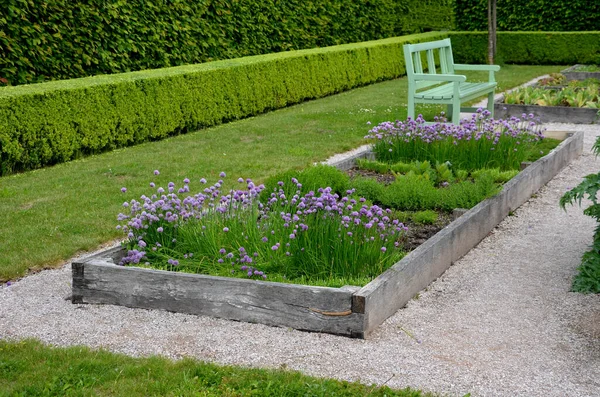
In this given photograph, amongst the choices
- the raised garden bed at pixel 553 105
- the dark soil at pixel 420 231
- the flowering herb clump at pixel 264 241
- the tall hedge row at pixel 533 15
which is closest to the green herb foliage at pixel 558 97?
the raised garden bed at pixel 553 105

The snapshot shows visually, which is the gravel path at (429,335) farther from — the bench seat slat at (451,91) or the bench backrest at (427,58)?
the bench backrest at (427,58)

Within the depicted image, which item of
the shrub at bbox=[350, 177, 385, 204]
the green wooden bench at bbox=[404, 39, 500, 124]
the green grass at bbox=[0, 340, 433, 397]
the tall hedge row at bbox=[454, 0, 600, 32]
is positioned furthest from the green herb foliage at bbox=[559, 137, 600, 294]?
the tall hedge row at bbox=[454, 0, 600, 32]

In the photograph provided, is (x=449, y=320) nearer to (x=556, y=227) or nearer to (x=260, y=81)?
(x=556, y=227)

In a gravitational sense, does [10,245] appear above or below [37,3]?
below

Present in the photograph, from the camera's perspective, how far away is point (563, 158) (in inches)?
361

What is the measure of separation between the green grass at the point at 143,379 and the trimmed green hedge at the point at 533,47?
19420mm

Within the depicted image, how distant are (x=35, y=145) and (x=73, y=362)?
556cm

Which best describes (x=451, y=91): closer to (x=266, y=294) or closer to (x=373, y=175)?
(x=373, y=175)

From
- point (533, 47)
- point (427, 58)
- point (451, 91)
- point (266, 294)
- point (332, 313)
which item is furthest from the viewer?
point (533, 47)

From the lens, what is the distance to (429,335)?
460 centimetres

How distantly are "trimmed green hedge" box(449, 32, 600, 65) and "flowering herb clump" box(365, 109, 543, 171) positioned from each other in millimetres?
13916

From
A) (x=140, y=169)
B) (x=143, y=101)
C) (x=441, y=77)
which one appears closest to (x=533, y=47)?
(x=441, y=77)

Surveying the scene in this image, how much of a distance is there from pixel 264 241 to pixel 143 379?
1458 millimetres

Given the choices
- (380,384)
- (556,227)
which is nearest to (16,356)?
(380,384)
